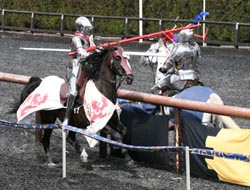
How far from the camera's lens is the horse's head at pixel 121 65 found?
28.9ft

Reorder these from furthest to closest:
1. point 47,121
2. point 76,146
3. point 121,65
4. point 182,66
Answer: point 182,66
point 47,121
point 76,146
point 121,65

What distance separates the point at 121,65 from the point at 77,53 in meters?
0.69

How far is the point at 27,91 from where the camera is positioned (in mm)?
10180

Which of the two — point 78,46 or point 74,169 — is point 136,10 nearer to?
point 78,46

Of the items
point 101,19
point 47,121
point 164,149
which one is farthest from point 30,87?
point 101,19

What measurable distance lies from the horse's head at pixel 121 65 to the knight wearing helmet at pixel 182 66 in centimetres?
127

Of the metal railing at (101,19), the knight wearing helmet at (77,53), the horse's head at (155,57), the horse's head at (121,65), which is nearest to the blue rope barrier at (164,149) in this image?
the knight wearing helmet at (77,53)

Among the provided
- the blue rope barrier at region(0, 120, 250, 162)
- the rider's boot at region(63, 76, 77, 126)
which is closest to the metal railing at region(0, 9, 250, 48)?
the rider's boot at region(63, 76, 77, 126)

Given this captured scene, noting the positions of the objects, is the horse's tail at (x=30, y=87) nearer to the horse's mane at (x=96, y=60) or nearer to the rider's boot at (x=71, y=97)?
the rider's boot at (x=71, y=97)

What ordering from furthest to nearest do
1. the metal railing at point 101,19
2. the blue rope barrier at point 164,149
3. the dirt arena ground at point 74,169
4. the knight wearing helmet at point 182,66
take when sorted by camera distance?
1. the metal railing at point 101,19
2. the knight wearing helmet at point 182,66
3. the dirt arena ground at point 74,169
4. the blue rope barrier at point 164,149

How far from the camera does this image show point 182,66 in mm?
10125

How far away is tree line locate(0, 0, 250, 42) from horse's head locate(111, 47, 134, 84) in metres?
17.3

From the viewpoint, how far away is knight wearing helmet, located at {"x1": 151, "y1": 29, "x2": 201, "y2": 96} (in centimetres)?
1006

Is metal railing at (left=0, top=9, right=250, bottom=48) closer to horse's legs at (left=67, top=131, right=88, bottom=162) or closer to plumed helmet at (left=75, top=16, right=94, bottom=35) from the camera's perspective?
horse's legs at (left=67, top=131, right=88, bottom=162)
